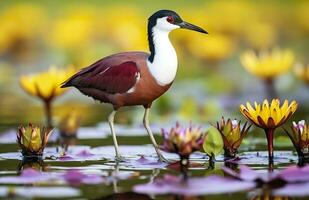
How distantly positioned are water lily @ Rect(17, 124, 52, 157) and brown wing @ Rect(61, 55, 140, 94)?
513 millimetres

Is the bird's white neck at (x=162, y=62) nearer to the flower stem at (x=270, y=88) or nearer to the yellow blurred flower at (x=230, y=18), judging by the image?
the flower stem at (x=270, y=88)

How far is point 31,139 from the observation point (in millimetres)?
6793

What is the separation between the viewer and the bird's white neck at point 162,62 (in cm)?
657

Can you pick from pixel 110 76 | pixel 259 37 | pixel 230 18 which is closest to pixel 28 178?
pixel 110 76

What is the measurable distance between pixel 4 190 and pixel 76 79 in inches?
74.1

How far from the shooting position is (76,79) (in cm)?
→ 705

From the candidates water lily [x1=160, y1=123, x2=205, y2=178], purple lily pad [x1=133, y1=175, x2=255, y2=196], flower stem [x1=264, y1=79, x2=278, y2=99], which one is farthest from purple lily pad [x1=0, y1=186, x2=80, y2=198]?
flower stem [x1=264, y1=79, x2=278, y2=99]

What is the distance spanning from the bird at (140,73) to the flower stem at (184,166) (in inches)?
17.9

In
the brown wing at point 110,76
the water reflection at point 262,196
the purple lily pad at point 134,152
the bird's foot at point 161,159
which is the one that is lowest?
the purple lily pad at point 134,152

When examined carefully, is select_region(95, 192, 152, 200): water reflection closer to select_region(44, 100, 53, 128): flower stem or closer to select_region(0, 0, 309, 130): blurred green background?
select_region(44, 100, 53, 128): flower stem

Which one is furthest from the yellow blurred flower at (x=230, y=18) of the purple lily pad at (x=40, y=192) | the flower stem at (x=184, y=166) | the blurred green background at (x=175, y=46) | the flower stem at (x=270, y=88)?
the purple lily pad at (x=40, y=192)

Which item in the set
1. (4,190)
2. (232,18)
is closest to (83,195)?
(4,190)

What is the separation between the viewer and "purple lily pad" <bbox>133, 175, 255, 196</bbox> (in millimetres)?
5211

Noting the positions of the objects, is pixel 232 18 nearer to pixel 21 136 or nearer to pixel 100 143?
pixel 100 143
